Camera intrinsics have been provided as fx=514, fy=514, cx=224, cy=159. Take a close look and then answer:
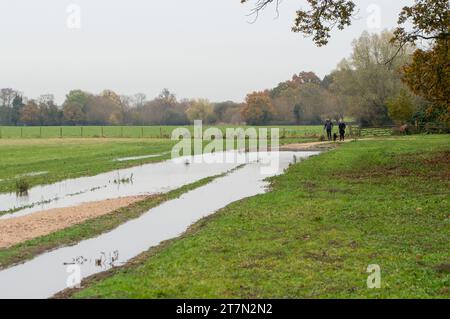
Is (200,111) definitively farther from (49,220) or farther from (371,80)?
(49,220)

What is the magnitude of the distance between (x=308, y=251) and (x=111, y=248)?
16.4 ft

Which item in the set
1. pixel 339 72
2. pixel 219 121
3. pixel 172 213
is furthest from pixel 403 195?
pixel 219 121

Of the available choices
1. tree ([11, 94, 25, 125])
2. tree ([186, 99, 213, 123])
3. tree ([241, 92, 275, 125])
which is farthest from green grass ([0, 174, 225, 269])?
tree ([11, 94, 25, 125])

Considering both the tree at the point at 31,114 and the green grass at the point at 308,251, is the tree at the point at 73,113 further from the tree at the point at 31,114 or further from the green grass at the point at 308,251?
the green grass at the point at 308,251

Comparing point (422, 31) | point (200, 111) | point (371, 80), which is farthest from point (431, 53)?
point (200, 111)

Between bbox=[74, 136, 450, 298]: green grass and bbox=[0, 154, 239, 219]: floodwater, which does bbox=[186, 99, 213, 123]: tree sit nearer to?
bbox=[0, 154, 239, 219]: floodwater

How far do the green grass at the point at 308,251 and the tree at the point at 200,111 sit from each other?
12537cm

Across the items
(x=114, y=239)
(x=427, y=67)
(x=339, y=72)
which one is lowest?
(x=114, y=239)

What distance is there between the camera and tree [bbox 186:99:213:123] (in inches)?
5683

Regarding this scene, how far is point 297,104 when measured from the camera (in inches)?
4958

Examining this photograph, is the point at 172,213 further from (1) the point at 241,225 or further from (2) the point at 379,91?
(2) the point at 379,91

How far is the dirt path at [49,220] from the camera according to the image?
1431cm

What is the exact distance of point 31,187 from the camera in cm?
2500
